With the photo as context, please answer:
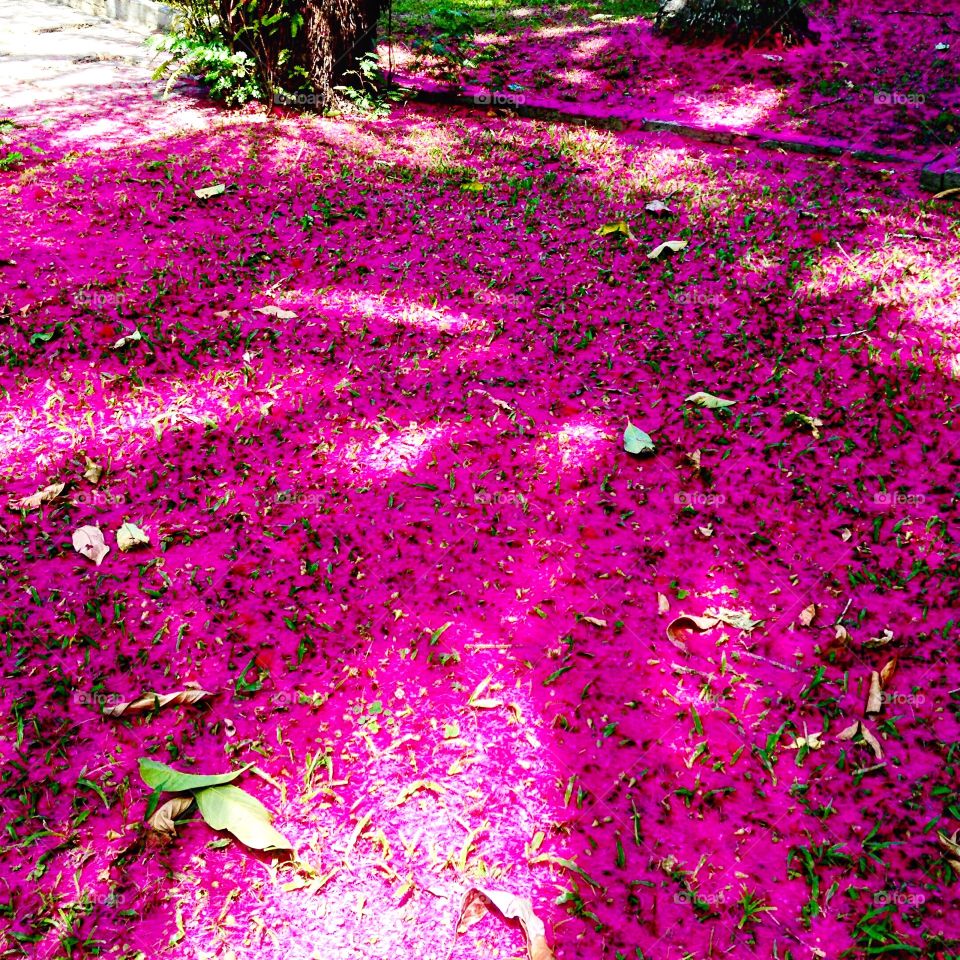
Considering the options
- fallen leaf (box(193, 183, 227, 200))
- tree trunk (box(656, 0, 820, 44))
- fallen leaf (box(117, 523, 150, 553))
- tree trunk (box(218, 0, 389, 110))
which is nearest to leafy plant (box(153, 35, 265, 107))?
tree trunk (box(218, 0, 389, 110))

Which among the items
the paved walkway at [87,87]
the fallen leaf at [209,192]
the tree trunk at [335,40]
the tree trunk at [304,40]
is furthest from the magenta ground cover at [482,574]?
the tree trunk at [335,40]

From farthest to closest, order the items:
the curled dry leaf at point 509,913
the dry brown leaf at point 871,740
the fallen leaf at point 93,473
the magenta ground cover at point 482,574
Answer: the fallen leaf at point 93,473 < the dry brown leaf at point 871,740 < the magenta ground cover at point 482,574 < the curled dry leaf at point 509,913

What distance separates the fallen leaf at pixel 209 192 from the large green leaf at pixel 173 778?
3.36 metres

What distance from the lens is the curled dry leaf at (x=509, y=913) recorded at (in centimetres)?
143

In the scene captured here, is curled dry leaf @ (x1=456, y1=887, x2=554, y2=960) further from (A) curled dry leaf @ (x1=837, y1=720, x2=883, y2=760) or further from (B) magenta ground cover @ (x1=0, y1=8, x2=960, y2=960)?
(A) curled dry leaf @ (x1=837, y1=720, x2=883, y2=760)

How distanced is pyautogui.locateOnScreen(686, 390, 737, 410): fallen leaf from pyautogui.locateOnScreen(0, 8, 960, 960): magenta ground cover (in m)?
0.01

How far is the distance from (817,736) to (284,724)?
1.30 meters

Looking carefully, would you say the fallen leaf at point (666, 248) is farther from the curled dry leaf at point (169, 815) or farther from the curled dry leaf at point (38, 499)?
the curled dry leaf at point (169, 815)

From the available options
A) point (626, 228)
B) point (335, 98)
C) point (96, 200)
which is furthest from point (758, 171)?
point (96, 200)

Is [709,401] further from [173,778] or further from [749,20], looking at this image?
[749,20]

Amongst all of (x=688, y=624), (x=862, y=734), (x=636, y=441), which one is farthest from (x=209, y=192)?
(x=862, y=734)

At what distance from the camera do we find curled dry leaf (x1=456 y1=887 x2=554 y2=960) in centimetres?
143

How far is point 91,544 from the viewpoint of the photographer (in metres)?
2.23

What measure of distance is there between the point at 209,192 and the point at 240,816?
3.58 metres
